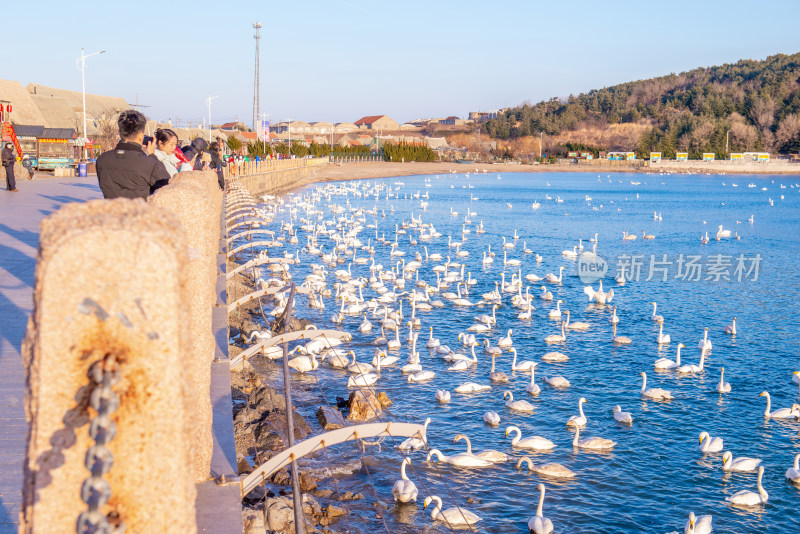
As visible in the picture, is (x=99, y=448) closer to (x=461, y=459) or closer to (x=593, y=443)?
(x=461, y=459)

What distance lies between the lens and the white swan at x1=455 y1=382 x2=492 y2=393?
14.4 m

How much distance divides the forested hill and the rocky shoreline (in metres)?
148

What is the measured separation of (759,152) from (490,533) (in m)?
157

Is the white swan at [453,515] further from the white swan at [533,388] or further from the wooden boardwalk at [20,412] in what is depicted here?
the white swan at [533,388]

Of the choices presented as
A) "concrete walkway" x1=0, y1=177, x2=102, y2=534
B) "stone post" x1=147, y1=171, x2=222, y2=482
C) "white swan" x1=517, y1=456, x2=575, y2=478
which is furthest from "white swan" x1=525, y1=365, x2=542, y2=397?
"stone post" x1=147, y1=171, x2=222, y2=482

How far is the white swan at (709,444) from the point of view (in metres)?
12.0

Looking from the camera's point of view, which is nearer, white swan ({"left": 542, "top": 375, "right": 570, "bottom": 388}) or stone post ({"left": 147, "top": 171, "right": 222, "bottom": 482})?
stone post ({"left": 147, "top": 171, "right": 222, "bottom": 482})

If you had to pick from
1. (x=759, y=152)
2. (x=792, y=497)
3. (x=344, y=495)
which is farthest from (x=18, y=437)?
(x=759, y=152)

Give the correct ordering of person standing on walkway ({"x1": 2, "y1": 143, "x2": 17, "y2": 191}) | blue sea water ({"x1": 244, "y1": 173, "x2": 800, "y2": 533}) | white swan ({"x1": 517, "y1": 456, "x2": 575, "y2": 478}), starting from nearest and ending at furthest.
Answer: blue sea water ({"x1": 244, "y1": 173, "x2": 800, "y2": 533}) → white swan ({"x1": 517, "y1": 456, "x2": 575, "y2": 478}) → person standing on walkway ({"x1": 2, "y1": 143, "x2": 17, "y2": 191})

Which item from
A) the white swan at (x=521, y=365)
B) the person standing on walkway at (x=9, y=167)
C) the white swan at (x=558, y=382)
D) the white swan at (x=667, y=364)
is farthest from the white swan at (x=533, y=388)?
the person standing on walkway at (x=9, y=167)

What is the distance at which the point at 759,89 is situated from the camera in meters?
168

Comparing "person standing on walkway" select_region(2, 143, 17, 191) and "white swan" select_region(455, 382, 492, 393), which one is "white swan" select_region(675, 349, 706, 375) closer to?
"white swan" select_region(455, 382, 492, 393)

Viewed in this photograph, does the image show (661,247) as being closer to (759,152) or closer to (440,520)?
(440,520)

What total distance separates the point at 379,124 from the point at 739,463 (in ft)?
563
